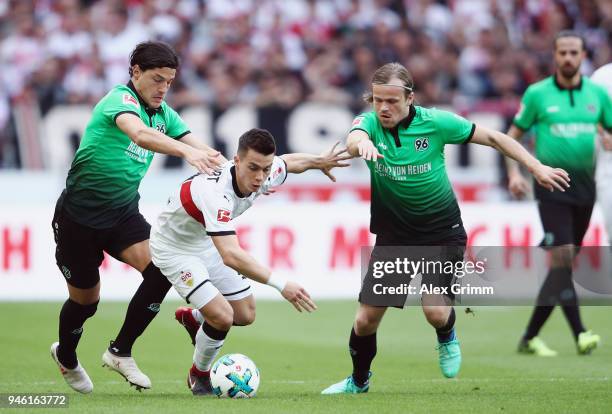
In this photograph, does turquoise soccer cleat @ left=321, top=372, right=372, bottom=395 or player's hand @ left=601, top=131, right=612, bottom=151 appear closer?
turquoise soccer cleat @ left=321, top=372, right=372, bottom=395

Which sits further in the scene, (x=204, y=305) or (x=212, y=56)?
(x=212, y=56)

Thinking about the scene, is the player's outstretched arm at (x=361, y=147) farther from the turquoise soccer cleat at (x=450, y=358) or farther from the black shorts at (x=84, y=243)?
the black shorts at (x=84, y=243)

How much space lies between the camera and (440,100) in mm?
19703

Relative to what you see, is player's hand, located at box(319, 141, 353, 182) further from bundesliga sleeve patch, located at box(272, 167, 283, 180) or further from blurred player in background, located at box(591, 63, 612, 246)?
blurred player in background, located at box(591, 63, 612, 246)

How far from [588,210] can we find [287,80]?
8855mm

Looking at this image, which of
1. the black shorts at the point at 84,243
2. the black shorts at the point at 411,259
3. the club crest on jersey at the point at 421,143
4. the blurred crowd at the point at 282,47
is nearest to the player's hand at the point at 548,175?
the club crest on jersey at the point at 421,143

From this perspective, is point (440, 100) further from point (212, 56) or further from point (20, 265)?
point (20, 265)

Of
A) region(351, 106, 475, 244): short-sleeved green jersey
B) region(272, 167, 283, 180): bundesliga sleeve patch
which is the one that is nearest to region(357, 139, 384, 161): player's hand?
region(351, 106, 475, 244): short-sleeved green jersey

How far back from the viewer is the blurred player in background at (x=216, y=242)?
8102 mm

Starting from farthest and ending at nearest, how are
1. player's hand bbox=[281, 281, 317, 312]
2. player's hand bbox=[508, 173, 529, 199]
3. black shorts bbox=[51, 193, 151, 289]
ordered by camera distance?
player's hand bbox=[508, 173, 529, 199] < black shorts bbox=[51, 193, 151, 289] < player's hand bbox=[281, 281, 317, 312]

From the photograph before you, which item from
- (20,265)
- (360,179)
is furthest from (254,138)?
(360,179)

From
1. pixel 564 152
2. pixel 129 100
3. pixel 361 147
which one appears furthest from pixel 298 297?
pixel 564 152

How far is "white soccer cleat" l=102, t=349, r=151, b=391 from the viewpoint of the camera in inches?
342

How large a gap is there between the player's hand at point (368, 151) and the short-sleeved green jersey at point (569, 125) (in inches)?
155
